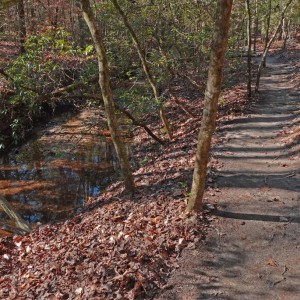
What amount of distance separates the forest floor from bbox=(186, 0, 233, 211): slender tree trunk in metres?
0.76

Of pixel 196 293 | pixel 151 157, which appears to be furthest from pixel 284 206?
pixel 151 157

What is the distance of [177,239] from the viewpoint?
6.63m

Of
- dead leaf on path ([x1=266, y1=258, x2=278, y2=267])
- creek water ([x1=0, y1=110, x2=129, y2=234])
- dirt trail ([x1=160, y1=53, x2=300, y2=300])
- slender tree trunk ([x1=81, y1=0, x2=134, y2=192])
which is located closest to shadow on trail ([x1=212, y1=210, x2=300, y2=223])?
dirt trail ([x1=160, y1=53, x2=300, y2=300])

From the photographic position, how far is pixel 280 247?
6.31 m

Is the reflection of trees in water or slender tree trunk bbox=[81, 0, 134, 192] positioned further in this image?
the reflection of trees in water

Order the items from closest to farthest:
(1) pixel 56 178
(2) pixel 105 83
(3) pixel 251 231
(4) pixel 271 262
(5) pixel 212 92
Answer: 1. (5) pixel 212 92
2. (4) pixel 271 262
3. (3) pixel 251 231
4. (2) pixel 105 83
5. (1) pixel 56 178

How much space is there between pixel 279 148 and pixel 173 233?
19.0 ft

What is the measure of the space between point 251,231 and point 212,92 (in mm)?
2936

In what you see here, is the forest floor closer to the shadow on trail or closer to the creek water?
the shadow on trail

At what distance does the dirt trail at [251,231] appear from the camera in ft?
18.1

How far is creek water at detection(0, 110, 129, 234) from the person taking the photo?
11.5 metres

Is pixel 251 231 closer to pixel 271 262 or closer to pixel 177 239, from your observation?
pixel 271 262

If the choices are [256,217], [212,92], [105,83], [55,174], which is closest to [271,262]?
[256,217]

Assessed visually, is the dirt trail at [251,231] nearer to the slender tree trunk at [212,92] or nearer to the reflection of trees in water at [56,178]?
the slender tree trunk at [212,92]
